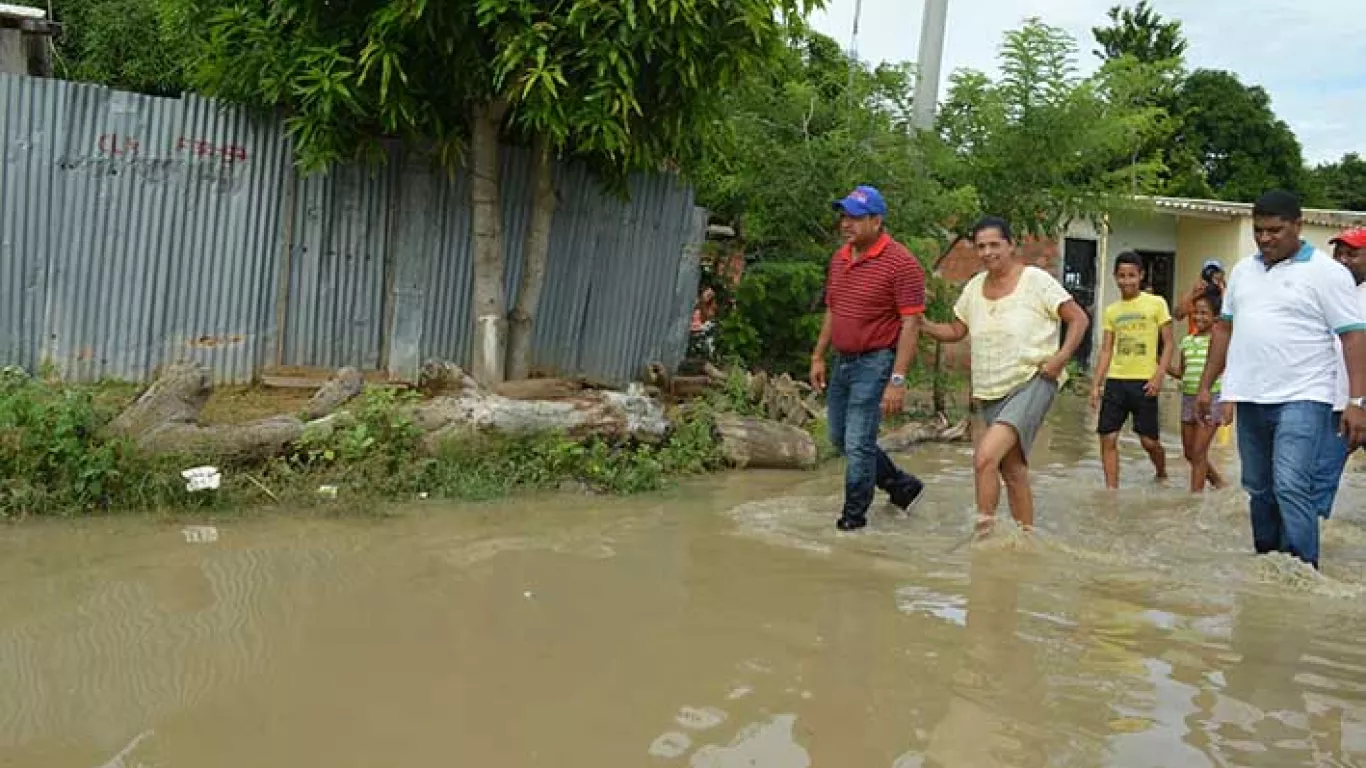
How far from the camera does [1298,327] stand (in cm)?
498

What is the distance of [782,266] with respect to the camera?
399 inches

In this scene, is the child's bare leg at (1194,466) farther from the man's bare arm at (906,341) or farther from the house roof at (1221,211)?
the house roof at (1221,211)

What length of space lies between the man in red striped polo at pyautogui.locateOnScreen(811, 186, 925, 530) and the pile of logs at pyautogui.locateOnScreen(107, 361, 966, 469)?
190cm

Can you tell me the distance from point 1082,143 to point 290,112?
22.2 feet

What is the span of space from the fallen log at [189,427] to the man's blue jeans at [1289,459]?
4761 millimetres

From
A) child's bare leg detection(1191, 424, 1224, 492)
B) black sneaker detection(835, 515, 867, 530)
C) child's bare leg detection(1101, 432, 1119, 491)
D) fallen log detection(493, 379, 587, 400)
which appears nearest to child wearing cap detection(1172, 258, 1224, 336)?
child's bare leg detection(1191, 424, 1224, 492)

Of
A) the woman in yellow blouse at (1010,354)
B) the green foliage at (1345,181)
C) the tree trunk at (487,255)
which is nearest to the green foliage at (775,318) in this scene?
the tree trunk at (487,255)

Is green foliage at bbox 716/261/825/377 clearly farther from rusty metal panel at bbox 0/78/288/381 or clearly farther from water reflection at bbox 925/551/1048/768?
water reflection at bbox 925/551/1048/768

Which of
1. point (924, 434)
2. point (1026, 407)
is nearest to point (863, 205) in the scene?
point (1026, 407)

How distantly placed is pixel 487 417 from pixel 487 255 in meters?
1.78

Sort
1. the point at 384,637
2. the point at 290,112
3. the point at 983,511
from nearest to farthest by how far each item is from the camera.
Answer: the point at 384,637 → the point at 983,511 → the point at 290,112

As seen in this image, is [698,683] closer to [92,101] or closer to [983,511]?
[983,511]

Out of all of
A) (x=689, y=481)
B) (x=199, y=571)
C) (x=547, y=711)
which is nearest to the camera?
(x=547, y=711)

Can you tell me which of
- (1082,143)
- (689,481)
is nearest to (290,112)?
(689,481)
